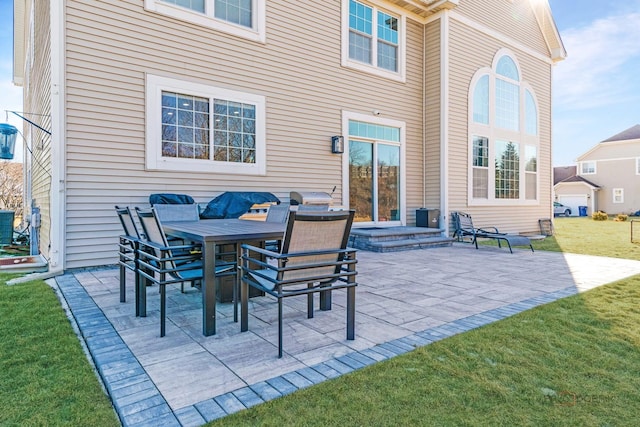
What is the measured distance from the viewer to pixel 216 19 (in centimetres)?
635

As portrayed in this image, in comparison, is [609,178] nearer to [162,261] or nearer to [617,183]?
[617,183]

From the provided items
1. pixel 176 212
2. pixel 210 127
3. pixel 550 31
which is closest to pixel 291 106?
pixel 210 127

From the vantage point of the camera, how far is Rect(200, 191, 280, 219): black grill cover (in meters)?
5.89

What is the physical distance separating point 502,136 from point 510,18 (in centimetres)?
354

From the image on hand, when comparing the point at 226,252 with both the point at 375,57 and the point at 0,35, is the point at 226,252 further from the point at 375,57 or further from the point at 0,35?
the point at 0,35

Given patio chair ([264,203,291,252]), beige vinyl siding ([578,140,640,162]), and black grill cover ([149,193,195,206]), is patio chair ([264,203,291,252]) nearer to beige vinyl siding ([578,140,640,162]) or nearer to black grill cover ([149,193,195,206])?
black grill cover ([149,193,195,206])

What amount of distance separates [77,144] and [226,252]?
3286mm

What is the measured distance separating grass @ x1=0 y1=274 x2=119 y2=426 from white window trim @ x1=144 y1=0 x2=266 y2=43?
468 centimetres

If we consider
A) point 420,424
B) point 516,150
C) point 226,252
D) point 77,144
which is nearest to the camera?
point 420,424

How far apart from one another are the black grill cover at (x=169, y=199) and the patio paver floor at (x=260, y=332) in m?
1.17

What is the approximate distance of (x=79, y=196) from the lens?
17.2 ft

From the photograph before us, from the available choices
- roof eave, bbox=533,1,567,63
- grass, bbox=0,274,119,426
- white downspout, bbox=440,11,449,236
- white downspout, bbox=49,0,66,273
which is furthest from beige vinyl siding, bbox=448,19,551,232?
grass, bbox=0,274,119,426

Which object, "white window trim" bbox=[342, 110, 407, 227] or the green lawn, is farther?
"white window trim" bbox=[342, 110, 407, 227]

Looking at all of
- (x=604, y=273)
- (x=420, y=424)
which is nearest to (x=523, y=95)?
(x=604, y=273)
